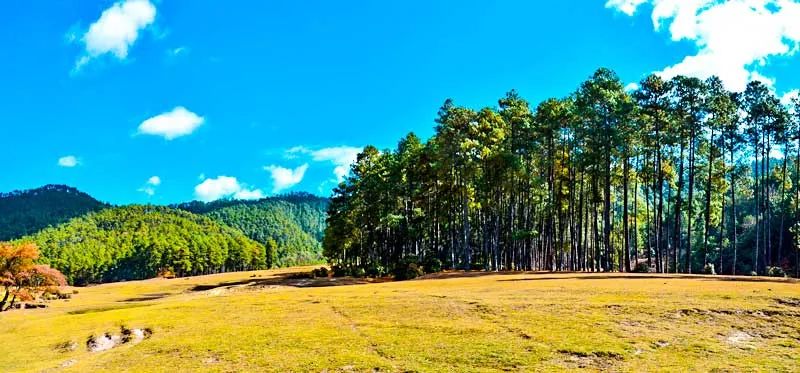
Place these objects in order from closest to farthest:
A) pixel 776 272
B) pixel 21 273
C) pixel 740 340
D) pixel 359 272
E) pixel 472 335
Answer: pixel 740 340
pixel 472 335
pixel 21 273
pixel 776 272
pixel 359 272

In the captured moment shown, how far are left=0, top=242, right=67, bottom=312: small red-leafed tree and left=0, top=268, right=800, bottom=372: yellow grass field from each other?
1920 cm

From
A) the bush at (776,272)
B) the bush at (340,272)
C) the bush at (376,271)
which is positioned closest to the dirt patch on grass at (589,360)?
the bush at (776,272)

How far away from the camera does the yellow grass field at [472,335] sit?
1582 cm

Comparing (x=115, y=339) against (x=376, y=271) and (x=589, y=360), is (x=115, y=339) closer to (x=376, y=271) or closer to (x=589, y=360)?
(x=589, y=360)

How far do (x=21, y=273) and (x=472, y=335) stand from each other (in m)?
42.2

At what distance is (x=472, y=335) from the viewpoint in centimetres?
1892

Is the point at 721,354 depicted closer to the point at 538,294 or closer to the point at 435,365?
the point at 435,365

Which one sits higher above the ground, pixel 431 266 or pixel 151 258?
pixel 431 266

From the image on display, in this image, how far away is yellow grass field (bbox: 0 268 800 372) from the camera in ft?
51.9

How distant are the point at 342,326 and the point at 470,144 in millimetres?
33796

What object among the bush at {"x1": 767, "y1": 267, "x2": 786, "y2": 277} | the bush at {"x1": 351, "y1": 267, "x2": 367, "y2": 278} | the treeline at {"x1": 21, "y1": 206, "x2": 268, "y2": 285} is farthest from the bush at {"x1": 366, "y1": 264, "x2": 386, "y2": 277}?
the treeline at {"x1": 21, "y1": 206, "x2": 268, "y2": 285}

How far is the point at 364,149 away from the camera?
254 feet

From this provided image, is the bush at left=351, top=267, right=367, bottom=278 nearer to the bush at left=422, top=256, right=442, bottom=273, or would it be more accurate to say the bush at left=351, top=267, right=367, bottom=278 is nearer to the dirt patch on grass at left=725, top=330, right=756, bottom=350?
the bush at left=422, top=256, right=442, bottom=273

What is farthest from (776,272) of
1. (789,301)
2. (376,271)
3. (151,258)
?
(151,258)
